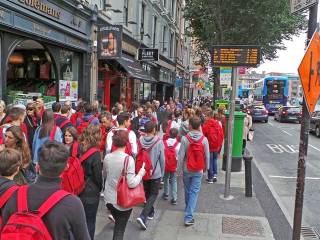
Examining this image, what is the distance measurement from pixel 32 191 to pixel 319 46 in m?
3.64

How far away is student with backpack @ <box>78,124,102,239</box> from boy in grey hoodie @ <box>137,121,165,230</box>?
1.36 meters

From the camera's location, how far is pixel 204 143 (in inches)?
249

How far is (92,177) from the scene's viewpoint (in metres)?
4.50

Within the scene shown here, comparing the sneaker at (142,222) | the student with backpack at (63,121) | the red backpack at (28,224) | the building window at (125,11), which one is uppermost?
the building window at (125,11)

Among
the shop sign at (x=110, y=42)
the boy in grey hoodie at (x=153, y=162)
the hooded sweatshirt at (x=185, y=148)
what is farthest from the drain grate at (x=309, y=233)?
the shop sign at (x=110, y=42)

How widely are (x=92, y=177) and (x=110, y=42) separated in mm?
12081

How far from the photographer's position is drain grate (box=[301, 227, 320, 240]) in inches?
240

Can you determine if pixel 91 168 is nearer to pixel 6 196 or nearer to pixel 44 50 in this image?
pixel 6 196

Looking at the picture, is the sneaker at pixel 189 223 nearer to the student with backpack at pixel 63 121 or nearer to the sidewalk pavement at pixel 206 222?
the sidewalk pavement at pixel 206 222

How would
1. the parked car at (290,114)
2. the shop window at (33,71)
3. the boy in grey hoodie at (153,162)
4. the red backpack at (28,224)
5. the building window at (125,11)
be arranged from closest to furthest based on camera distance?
the red backpack at (28,224) → the boy in grey hoodie at (153,162) → the shop window at (33,71) → the building window at (125,11) → the parked car at (290,114)

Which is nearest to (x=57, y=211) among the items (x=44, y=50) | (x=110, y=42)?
(x=44, y=50)

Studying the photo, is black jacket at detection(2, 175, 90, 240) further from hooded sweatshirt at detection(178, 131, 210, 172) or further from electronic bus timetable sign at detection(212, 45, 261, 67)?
electronic bus timetable sign at detection(212, 45, 261, 67)

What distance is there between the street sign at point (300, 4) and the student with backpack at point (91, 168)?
2.84m

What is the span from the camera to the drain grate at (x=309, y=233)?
20.0 feet
